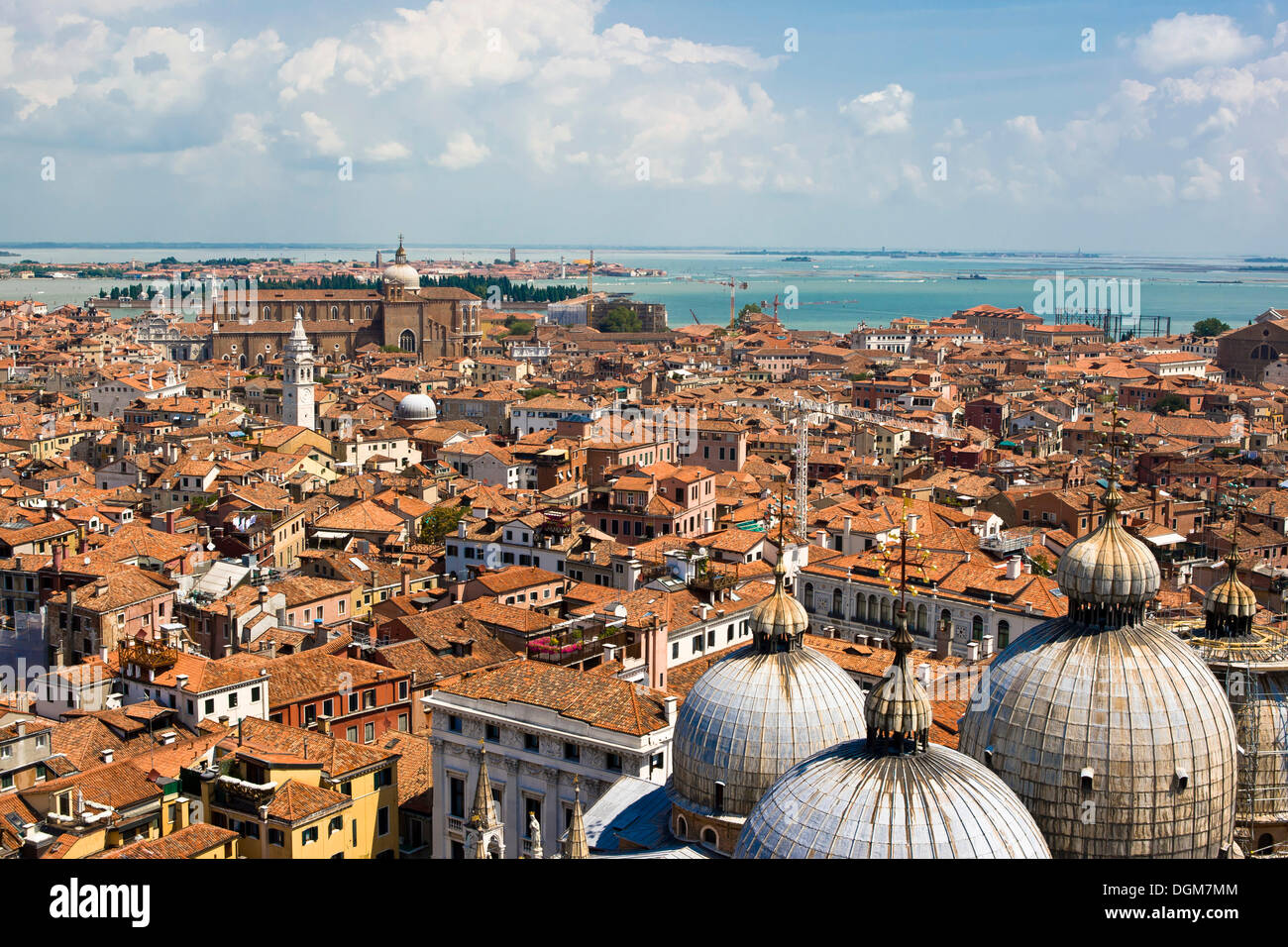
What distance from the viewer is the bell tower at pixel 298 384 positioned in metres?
52.8

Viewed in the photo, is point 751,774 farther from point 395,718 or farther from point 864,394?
point 864,394

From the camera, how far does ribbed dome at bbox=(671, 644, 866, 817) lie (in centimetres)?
1086

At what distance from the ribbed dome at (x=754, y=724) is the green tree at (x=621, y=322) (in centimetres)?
9354

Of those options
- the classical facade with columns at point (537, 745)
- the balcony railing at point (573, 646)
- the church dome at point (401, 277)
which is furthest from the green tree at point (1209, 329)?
the classical facade with columns at point (537, 745)

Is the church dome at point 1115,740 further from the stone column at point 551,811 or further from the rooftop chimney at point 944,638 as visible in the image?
the rooftop chimney at point 944,638

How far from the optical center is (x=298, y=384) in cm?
5322

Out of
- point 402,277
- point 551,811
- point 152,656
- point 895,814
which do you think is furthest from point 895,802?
point 402,277

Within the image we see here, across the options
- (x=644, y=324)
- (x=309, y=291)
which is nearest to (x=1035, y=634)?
(x=309, y=291)

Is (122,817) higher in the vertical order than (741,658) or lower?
lower

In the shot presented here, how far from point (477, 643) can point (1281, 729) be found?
11.5m

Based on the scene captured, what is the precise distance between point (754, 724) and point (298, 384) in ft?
147

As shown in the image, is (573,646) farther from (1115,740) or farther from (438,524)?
(438,524)

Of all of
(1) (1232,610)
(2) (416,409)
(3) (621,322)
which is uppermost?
(3) (621,322)
